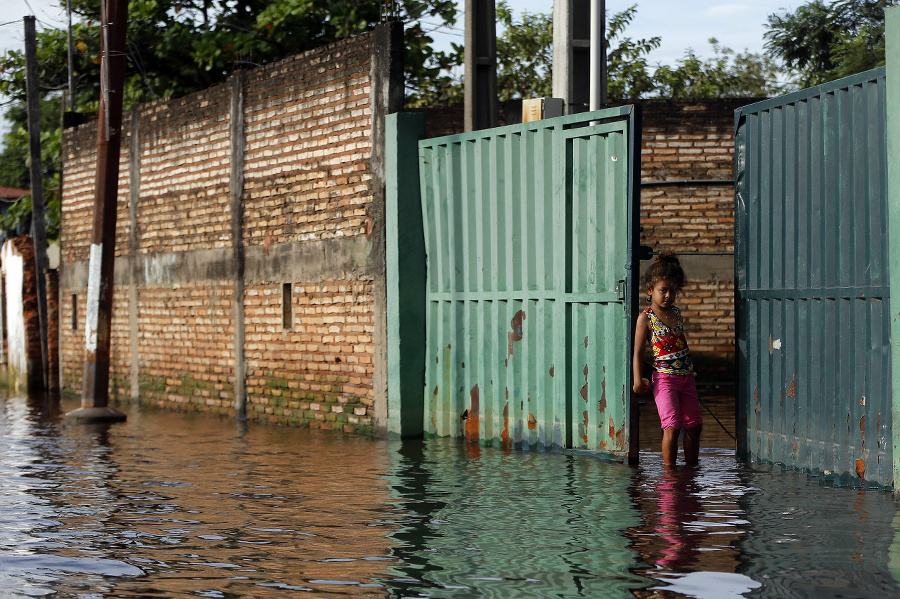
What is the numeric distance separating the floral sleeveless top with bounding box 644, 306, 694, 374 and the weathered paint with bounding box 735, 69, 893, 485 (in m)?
0.43

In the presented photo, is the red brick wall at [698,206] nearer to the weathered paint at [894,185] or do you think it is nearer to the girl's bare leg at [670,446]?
the girl's bare leg at [670,446]

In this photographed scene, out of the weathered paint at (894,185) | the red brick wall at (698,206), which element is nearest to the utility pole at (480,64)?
the weathered paint at (894,185)

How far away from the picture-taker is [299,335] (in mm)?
12789

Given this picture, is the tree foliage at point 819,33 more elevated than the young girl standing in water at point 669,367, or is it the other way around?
the tree foliage at point 819,33

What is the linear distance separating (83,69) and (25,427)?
1454 cm

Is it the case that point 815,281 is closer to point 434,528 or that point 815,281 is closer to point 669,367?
point 669,367

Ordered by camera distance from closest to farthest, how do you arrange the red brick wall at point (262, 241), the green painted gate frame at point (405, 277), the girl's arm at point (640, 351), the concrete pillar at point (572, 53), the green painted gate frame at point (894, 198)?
the green painted gate frame at point (894, 198), the girl's arm at point (640, 351), the concrete pillar at point (572, 53), the green painted gate frame at point (405, 277), the red brick wall at point (262, 241)

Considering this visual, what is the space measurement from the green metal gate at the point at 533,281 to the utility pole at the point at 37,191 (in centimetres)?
1117

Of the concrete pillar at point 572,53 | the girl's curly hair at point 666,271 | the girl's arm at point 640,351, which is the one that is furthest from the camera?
the concrete pillar at point 572,53

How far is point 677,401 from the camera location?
866cm

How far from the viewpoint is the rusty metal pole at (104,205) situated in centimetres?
1430

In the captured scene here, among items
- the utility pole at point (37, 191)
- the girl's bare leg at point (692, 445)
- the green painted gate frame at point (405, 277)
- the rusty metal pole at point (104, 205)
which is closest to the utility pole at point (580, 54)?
the green painted gate frame at point (405, 277)

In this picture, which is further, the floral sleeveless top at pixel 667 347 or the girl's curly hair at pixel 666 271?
the floral sleeveless top at pixel 667 347

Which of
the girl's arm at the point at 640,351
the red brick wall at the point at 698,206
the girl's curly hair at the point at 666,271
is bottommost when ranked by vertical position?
the girl's arm at the point at 640,351
